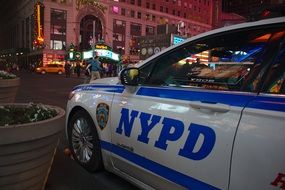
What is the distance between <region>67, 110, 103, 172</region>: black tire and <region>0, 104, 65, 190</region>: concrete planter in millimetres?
1364

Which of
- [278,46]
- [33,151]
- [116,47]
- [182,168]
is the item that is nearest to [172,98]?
[182,168]

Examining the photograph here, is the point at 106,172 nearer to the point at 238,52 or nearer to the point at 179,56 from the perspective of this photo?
the point at 179,56

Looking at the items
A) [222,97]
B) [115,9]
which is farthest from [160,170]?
[115,9]

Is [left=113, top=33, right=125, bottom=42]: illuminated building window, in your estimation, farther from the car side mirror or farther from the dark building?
the car side mirror

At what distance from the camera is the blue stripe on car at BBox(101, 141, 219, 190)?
2957 mm

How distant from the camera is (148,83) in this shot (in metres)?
→ 3.90

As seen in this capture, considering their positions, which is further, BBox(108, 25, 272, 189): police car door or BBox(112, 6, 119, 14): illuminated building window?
BBox(112, 6, 119, 14): illuminated building window

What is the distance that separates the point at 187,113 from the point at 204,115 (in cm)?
18

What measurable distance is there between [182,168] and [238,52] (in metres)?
1.03

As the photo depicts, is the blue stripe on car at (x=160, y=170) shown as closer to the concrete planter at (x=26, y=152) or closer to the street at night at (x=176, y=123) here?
the street at night at (x=176, y=123)

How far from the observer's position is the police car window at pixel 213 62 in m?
3.02

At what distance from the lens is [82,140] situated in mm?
4871

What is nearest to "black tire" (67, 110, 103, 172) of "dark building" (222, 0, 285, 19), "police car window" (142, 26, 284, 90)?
"police car window" (142, 26, 284, 90)

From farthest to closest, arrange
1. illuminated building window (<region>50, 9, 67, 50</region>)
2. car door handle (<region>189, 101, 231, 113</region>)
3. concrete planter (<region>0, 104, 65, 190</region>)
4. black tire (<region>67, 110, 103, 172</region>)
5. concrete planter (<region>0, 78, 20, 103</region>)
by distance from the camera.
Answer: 1. illuminated building window (<region>50, 9, 67, 50</region>)
2. concrete planter (<region>0, 78, 20, 103</region>)
3. black tire (<region>67, 110, 103, 172</region>)
4. car door handle (<region>189, 101, 231, 113</region>)
5. concrete planter (<region>0, 104, 65, 190</region>)
